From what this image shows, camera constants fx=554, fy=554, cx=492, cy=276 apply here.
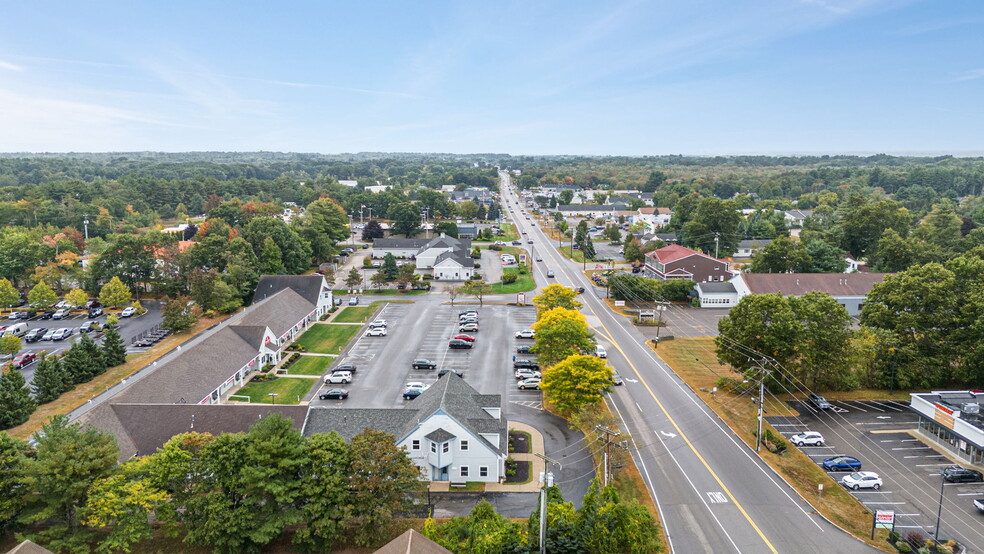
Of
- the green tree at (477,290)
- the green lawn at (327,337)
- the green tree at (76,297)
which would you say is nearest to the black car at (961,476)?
the green lawn at (327,337)

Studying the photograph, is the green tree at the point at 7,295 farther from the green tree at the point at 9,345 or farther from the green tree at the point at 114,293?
the green tree at the point at 9,345

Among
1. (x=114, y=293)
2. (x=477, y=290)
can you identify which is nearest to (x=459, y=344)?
(x=477, y=290)

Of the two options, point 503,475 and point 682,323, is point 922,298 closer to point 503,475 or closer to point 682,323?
point 682,323

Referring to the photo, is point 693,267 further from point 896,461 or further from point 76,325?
point 76,325

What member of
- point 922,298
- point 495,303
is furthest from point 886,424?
point 495,303

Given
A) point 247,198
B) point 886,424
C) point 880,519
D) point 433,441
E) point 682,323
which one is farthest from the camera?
point 247,198

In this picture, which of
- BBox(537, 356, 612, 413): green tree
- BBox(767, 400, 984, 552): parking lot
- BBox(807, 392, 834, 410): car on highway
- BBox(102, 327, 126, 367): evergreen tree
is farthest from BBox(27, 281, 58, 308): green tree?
BBox(807, 392, 834, 410): car on highway

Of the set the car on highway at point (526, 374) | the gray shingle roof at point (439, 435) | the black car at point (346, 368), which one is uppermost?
the gray shingle roof at point (439, 435)
